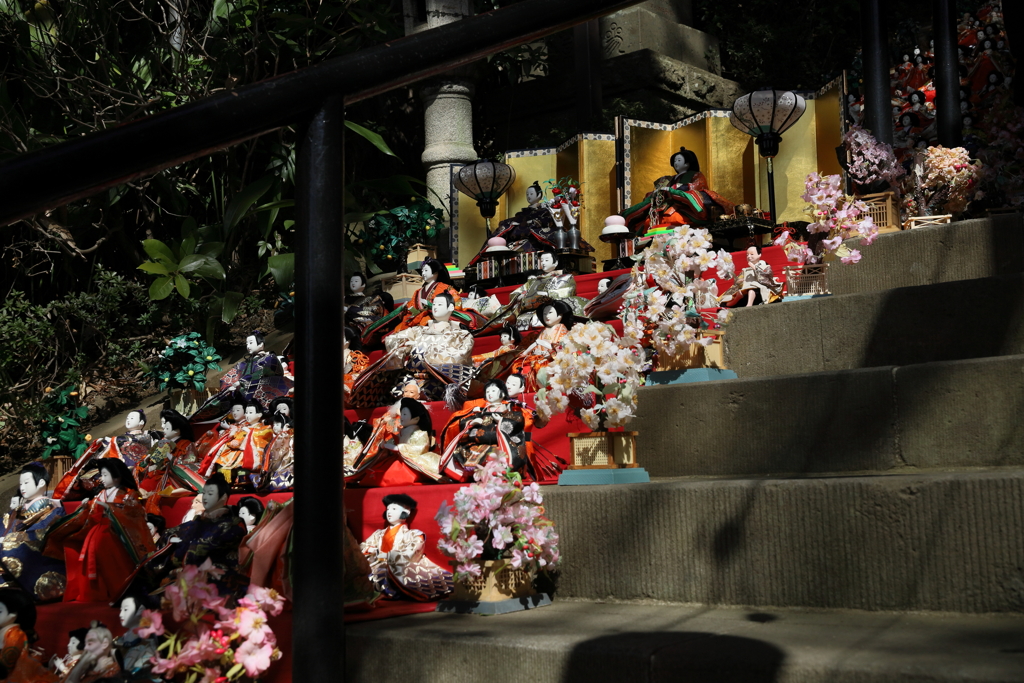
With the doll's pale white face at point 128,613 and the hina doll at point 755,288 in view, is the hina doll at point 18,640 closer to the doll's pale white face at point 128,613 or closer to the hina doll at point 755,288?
the doll's pale white face at point 128,613

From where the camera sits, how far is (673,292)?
4469mm

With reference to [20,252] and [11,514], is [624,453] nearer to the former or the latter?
[11,514]

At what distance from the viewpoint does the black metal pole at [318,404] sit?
1116 mm

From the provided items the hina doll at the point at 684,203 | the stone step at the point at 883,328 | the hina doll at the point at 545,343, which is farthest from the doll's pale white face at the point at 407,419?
the hina doll at the point at 684,203

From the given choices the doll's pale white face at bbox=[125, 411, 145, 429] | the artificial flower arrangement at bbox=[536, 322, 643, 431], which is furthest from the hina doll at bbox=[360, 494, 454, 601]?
the doll's pale white face at bbox=[125, 411, 145, 429]

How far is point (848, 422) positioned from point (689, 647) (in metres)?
1.33

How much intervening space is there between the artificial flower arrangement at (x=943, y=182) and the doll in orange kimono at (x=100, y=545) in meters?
5.52

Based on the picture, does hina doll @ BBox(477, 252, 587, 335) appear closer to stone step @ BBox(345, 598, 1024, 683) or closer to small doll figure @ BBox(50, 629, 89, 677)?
small doll figure @ BBox(50, 629, 89, 677)

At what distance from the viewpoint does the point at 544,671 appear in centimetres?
209

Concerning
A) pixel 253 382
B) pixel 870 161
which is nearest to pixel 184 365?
pixel 253 382

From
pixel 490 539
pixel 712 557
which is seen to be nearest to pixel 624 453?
pixel 490 539

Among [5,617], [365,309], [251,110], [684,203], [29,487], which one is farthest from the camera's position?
[684,203]

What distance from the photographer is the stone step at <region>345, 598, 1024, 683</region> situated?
5.64 feet

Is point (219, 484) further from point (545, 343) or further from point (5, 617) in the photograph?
point (545, 343)
